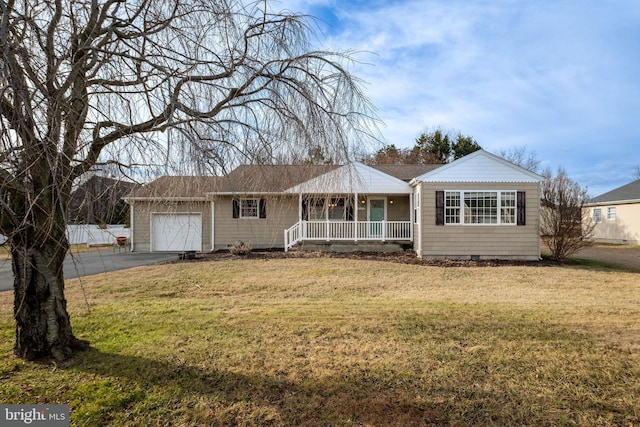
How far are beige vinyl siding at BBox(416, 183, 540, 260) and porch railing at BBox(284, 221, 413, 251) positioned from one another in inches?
66.1

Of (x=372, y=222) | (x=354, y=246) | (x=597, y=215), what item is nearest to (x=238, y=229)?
(x=354, y=246)

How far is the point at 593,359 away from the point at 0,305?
921cm

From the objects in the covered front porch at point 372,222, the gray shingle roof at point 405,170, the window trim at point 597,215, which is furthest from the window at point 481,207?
the window trim at point 597,215

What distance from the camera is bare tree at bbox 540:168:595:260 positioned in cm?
1265

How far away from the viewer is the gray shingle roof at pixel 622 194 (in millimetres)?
21475

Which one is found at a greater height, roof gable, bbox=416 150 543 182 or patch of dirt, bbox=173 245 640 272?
roof gable, bbox=416 150 543 182

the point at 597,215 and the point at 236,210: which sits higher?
the point at 236,210

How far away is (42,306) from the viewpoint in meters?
3.59

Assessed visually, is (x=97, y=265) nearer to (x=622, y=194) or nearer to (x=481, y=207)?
(x=481, y=207)

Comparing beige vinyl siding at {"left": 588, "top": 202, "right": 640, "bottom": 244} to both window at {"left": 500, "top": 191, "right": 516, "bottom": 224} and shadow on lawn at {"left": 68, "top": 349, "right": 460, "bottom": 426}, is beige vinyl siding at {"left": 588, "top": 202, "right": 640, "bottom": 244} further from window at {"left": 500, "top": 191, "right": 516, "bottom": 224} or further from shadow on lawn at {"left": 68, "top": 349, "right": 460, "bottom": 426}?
shadow on lawn at {"left": 68, "top": 349, "right": 460, "bottom": 426}

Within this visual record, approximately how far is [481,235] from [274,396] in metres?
11.6

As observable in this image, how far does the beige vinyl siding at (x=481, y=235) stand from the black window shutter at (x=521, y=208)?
12cm

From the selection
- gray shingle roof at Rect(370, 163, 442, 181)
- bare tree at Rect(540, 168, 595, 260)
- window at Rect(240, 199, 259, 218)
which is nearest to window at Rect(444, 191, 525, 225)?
bare tree at Rect(540, 168, 595, 260)

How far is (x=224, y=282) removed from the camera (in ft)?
28.6
